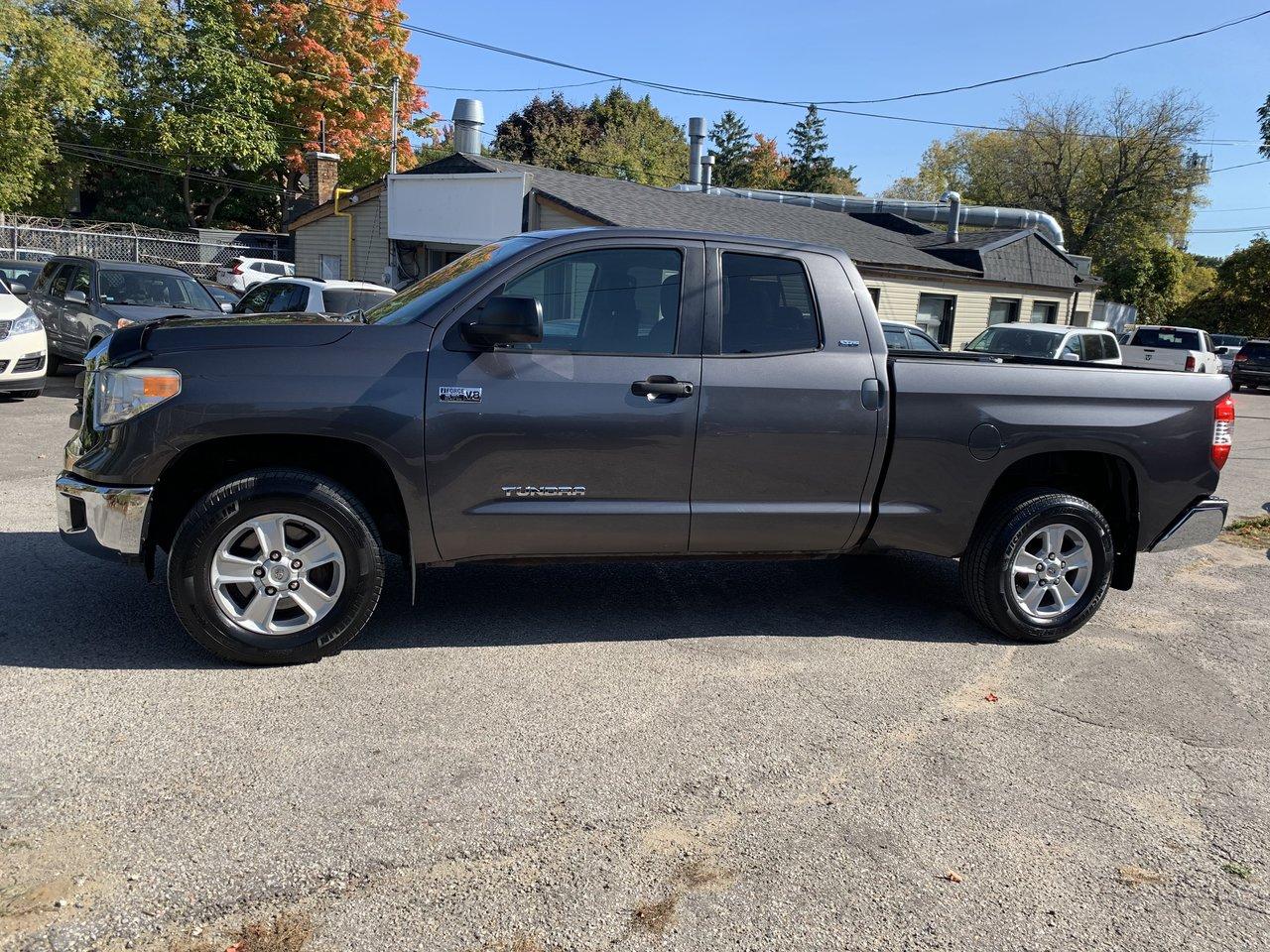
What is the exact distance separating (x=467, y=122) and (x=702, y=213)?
7520mm

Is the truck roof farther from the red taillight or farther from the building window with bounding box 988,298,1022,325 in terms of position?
the building window with bounding box 988,298,1022,325

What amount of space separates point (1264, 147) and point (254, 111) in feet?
120

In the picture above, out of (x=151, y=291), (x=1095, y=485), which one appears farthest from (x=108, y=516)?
(x=151, y=291)

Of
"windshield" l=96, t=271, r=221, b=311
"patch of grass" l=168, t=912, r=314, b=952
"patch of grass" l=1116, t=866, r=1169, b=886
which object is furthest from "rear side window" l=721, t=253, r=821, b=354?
"windshield" l=96, t=271, r=221, b=311

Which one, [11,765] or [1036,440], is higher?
[1036,440]

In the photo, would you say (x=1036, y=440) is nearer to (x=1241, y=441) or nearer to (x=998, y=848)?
(x=998, y=848)

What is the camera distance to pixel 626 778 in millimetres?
3502

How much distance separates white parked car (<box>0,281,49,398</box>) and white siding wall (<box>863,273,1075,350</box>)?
17.7 meters

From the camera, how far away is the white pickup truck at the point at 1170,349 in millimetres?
22953

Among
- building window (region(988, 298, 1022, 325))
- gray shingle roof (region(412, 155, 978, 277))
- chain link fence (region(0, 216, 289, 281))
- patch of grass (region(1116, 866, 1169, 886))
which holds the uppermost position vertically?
gray shingle roof (region(412, 155, 978, 277))

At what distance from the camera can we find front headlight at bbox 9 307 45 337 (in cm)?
1100

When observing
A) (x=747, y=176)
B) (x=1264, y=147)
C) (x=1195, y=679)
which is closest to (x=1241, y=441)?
(x=1195, y=679)

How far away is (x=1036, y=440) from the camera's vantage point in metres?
4.96

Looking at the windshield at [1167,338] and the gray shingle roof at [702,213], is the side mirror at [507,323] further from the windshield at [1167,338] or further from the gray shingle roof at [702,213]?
the windshield at [1167,338]
